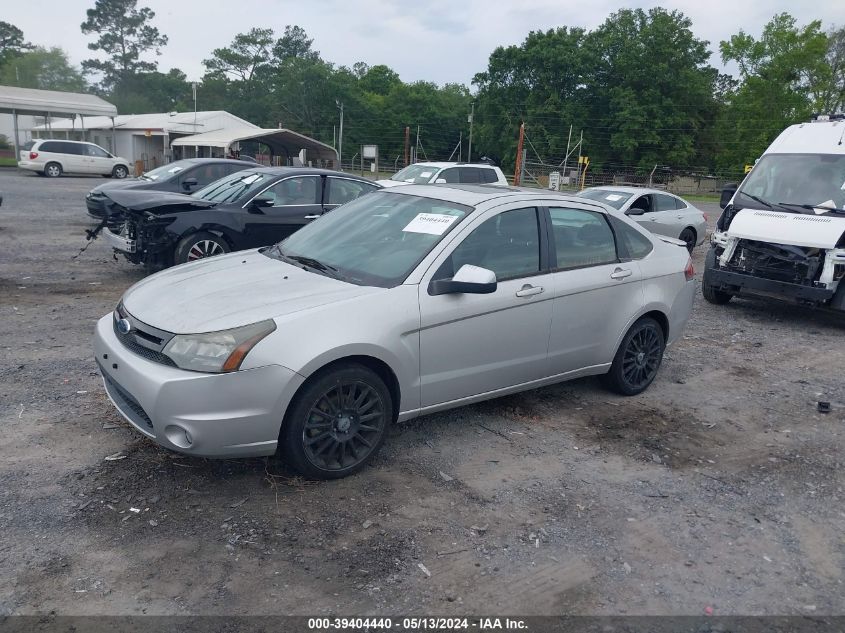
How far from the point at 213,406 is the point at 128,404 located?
0.72m

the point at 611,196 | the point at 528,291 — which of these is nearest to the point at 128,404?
the point at 528,291

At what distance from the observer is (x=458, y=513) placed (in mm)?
3844

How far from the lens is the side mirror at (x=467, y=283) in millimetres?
4137

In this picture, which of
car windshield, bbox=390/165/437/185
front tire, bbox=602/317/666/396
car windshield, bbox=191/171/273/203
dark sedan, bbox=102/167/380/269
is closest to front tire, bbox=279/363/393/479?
front tire, bbox=602/317/666/396

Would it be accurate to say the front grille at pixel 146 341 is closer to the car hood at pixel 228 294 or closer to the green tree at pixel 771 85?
the car hood at pixel 228 294

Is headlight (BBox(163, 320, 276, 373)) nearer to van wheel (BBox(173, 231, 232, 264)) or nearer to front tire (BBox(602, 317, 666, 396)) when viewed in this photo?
front tire (BBox(602, 317, 666, 396))

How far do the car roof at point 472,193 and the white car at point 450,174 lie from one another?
1011cm

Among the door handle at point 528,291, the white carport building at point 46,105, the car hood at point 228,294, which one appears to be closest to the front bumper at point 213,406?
the car hood at point 228,294

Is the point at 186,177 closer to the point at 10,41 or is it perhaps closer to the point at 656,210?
the point at 656,210

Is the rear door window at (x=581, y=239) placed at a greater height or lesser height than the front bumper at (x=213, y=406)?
greater

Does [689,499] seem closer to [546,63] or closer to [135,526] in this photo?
[135,526]

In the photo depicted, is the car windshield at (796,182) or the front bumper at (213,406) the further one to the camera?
the car windshield at (796,182)

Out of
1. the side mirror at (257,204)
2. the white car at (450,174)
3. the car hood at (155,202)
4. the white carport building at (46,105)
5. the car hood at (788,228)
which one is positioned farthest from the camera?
the white carport building at (46,105)

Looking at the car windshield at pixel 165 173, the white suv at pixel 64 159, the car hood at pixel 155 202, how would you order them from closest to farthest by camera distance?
the car hood at pixel 155 202 → the car windshield at pixel 165 173 → the white suv at pixel 64 159
